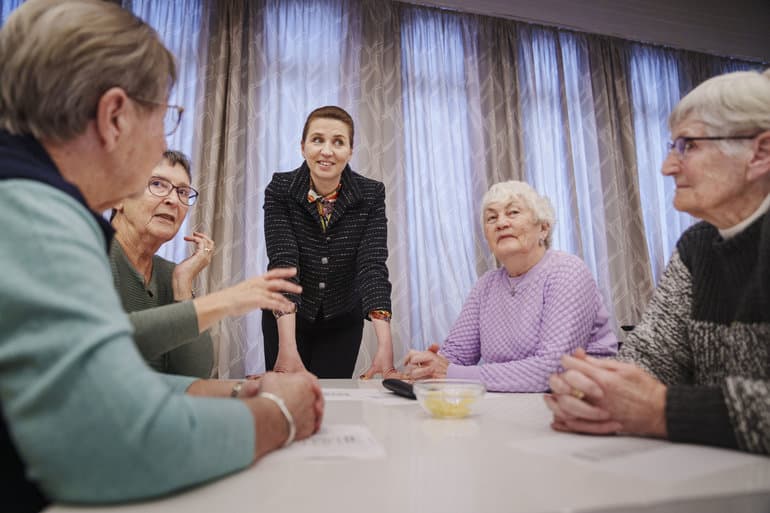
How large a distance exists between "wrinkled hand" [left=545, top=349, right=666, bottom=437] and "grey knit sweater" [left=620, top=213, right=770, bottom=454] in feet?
0.07

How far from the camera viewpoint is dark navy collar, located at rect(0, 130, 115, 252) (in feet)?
1.87

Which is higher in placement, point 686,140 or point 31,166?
point 686,140

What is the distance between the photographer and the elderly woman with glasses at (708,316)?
73cm

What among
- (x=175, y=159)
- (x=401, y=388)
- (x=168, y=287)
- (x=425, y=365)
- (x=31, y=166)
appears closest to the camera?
(x=31, y=166)

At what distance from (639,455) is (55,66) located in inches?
35.5

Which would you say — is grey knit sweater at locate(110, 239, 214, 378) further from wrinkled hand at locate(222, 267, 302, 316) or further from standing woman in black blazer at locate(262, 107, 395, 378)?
standing woman in black blazer at locate(262, 107, 395, 378)

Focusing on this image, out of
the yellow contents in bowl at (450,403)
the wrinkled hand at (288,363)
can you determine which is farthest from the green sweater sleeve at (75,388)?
the wrinkled hand at (288,363)

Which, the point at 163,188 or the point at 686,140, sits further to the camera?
the point at 163,188

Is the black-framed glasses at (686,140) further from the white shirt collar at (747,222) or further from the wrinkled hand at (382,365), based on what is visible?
the wrinkled hand at (382,365)

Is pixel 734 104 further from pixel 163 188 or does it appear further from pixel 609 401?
pixel 163 188

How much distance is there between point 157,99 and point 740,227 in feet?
3.52

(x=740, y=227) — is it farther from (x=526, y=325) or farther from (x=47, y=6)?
(x=47, y=6)

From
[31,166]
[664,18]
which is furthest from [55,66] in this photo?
[664,18]

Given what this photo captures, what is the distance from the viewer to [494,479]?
564 millimetres
